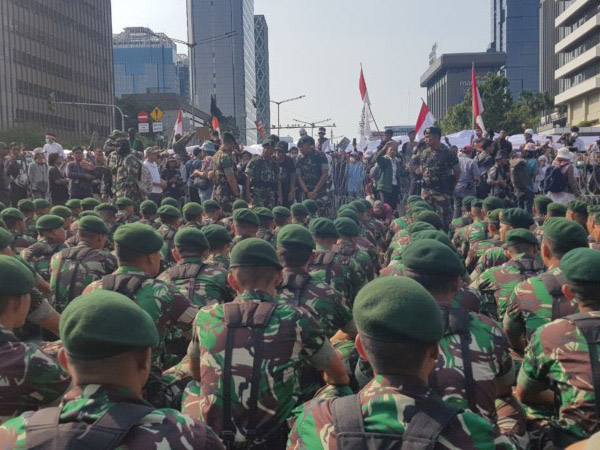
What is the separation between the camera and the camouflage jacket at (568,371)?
3674mm

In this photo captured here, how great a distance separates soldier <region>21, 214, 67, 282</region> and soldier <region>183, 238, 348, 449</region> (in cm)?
409

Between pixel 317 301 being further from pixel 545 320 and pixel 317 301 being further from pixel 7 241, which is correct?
pixel 7 241

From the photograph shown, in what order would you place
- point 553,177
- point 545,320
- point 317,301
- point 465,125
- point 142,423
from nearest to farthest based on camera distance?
point 142,423 < point 545,320 < point 317,301 < point 553,177 < point 465,125

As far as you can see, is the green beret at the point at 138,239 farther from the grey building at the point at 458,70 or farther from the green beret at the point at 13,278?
the grey building at the point at 458,70

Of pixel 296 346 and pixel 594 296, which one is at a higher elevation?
pixel 594 296

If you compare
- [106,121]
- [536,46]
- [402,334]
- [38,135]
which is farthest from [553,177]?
[536,46]

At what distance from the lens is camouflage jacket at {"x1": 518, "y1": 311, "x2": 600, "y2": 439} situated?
3.67m

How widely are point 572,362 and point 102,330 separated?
93.8 inches

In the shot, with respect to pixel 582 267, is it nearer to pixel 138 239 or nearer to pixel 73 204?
pixel 138 239

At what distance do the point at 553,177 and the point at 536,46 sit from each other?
197 metres

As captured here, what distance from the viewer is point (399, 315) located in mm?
2680

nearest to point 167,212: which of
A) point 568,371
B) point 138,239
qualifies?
point 138,239

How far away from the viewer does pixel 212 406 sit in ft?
13.1

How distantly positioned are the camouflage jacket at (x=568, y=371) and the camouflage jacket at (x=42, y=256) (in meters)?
5.41
